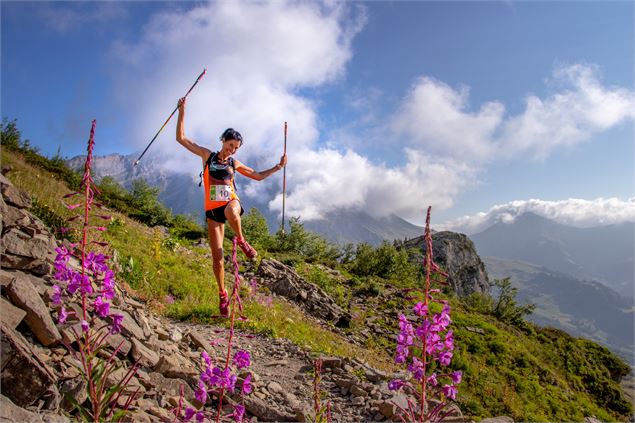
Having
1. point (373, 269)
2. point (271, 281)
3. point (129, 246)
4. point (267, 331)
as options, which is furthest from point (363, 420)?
point (373, 269)

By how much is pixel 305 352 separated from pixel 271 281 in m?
9.91

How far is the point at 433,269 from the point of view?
319cm

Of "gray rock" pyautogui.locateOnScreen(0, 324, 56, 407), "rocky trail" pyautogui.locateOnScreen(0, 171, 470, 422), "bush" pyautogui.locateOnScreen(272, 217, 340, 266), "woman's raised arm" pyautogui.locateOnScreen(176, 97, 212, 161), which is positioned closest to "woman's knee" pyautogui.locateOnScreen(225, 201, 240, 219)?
"woman's raised arm" pyautogui.locateOnScreen(176, 97, 212, 161)

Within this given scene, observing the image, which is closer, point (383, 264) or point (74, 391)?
point (74, 391)

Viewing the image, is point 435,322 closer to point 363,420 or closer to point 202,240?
point 363,420

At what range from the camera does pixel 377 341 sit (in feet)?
56.0

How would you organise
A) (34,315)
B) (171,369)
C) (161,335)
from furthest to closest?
(161,335) → (171,369) → (34,315)

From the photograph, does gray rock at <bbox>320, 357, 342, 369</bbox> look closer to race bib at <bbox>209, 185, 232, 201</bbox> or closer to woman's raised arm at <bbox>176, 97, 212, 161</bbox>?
race bib at <bbox>209, 185, 232, 201</bbox>

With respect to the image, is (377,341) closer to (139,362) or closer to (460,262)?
(139,362)

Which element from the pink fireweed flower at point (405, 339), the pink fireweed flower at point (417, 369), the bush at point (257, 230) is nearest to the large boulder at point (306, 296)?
the pink fireweed flower at point (405, 339)

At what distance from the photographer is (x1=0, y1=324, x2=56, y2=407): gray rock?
3.84 m

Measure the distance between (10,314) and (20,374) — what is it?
2.87 feet

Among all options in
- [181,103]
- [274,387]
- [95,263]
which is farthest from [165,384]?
[181,103]

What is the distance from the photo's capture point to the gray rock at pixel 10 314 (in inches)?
168
